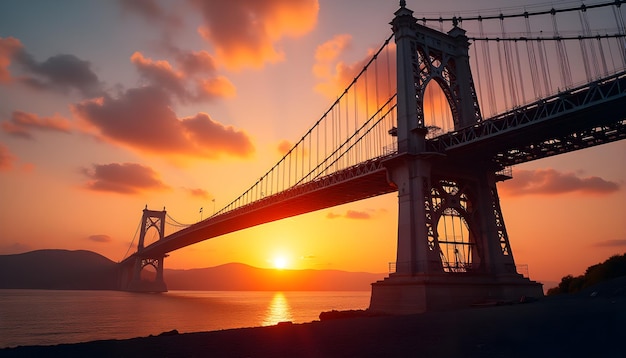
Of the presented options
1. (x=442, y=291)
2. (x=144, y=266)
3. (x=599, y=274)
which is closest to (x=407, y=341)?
(x=442, y=291)

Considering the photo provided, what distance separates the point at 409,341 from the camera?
13.3 metres

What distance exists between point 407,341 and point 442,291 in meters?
14.9

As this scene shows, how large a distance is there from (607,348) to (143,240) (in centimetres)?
12961

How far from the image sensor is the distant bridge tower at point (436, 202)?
28.2 meters

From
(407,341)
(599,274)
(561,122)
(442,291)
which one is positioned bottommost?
(407,341)

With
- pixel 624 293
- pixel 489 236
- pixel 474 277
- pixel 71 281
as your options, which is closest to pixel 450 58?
pixel 489 236

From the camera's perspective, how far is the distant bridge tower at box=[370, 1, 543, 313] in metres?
28.2

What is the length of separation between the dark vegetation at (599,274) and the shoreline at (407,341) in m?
19.6

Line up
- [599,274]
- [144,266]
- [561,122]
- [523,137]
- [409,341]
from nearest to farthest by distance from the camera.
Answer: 1. [409,341]
2. [561,122]
3. [523,137]
4. [599,274]
5. [144,266]

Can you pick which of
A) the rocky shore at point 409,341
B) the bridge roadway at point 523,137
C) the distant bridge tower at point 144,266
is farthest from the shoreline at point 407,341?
the distant bridge tower at point 144,266

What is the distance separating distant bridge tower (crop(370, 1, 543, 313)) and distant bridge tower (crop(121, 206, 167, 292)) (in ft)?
305

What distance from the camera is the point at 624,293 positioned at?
930 inches

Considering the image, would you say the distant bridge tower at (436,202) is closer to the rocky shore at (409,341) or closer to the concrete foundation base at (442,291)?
the concrete foundation base at (442,291)

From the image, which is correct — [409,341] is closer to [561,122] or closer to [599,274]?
[561,122]
